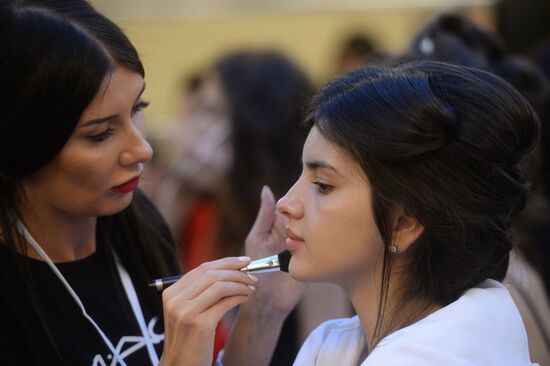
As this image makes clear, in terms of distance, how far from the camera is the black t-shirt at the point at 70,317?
1.74 m

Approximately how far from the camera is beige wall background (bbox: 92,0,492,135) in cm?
633

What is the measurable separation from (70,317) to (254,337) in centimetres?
45

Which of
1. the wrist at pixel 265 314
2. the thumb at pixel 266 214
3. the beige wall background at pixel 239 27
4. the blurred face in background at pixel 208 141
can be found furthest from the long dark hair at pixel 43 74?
the beige wall background at pixel 239 27

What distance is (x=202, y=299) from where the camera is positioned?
1691 mm

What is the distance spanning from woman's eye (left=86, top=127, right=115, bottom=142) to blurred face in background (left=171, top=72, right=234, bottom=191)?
1.54 m

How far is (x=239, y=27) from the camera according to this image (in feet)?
21.2

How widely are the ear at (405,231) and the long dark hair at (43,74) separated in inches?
26.5

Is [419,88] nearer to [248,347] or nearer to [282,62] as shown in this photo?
[248,347]

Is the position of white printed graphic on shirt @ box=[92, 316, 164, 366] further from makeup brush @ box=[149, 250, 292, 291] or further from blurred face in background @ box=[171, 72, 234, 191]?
blurred face in background @ box=[171, 72, 234, 191]

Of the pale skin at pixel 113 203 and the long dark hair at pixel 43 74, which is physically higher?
the long dark hair at pixel 43 74

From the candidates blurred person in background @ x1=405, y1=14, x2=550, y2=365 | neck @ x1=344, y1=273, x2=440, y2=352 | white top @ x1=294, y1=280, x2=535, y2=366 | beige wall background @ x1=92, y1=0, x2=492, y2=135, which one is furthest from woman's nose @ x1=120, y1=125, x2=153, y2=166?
beige wall background @ x1=92, y1=0, x2=492, y2=135

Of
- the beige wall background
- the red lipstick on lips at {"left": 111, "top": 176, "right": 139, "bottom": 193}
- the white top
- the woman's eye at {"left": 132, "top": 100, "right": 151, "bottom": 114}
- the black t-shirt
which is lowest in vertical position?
the beige wall background

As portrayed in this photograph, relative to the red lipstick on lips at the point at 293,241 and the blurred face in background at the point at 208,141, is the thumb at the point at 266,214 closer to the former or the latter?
the red lipstick on lips at the point at 293,241

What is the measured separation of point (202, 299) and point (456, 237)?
0.51 m
